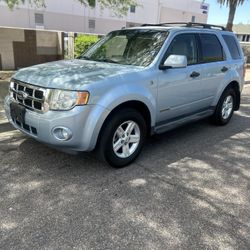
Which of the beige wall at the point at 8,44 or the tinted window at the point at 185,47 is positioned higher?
the tinted window at the point at 185,47

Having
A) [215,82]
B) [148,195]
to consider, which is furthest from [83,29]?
[148,195]

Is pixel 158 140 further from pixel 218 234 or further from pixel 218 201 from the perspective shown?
pixel 218 234

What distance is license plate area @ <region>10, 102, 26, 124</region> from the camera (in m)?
3.89

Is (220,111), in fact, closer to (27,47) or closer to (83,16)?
(27,47)

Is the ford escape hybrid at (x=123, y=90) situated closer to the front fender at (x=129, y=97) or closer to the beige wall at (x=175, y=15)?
the front fender at (x=129, y=97)

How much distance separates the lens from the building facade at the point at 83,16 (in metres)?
28.4

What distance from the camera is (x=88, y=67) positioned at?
431cm

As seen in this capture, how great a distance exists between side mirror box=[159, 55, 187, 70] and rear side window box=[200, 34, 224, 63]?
116cm

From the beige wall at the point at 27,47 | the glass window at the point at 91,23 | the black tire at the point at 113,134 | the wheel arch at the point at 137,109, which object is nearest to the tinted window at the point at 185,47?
the wheel arch at the point at 137,109

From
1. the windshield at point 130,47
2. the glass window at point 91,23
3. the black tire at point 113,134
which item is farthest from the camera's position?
the glass window at point 91,23

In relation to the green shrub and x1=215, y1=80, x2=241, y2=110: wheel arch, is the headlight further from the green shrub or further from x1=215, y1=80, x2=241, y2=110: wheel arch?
the green shrub

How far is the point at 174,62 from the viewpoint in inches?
168

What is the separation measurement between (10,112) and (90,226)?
6.96 ft

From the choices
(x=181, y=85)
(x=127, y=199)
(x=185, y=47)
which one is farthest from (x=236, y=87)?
(x=127, y=199)
